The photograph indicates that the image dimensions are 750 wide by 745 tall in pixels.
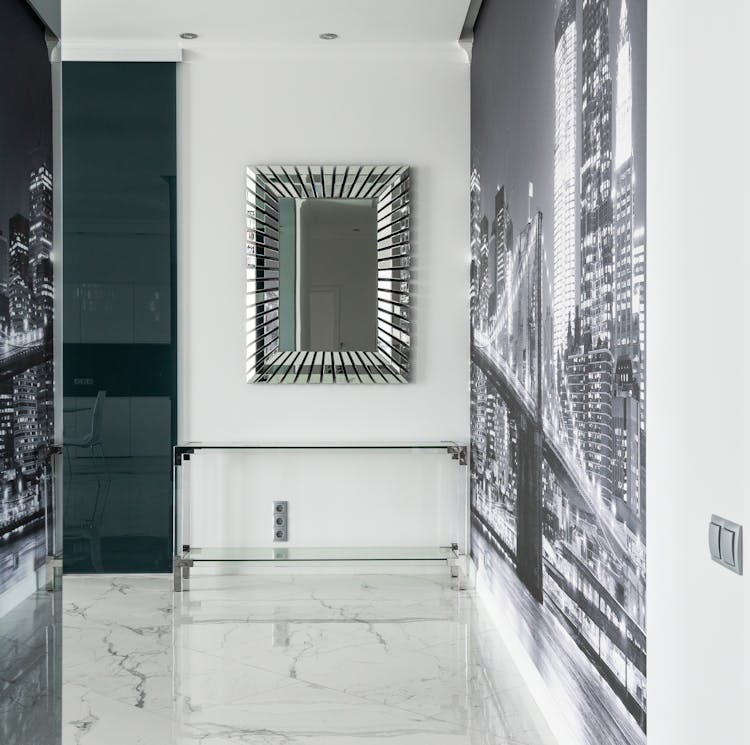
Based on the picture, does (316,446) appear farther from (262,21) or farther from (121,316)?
(262,21)

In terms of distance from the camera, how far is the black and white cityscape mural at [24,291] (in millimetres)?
1091

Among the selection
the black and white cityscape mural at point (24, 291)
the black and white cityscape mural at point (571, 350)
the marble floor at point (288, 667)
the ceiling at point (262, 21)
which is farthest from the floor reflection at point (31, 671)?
the ceiling at point (262, 21)

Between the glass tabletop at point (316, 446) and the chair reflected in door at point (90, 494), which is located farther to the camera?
the chair reflected in door at point (90, 494)

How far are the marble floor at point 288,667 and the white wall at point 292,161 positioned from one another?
798mm

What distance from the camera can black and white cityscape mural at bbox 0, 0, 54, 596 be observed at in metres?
1.09

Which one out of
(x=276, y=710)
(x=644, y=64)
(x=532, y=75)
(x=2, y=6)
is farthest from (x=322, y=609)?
(x=2, y=6)

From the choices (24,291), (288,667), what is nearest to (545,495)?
(288,667)

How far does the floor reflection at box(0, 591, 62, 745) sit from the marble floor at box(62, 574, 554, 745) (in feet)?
3.09

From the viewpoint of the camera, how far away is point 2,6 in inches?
42.3

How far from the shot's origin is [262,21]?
355 centimetres
